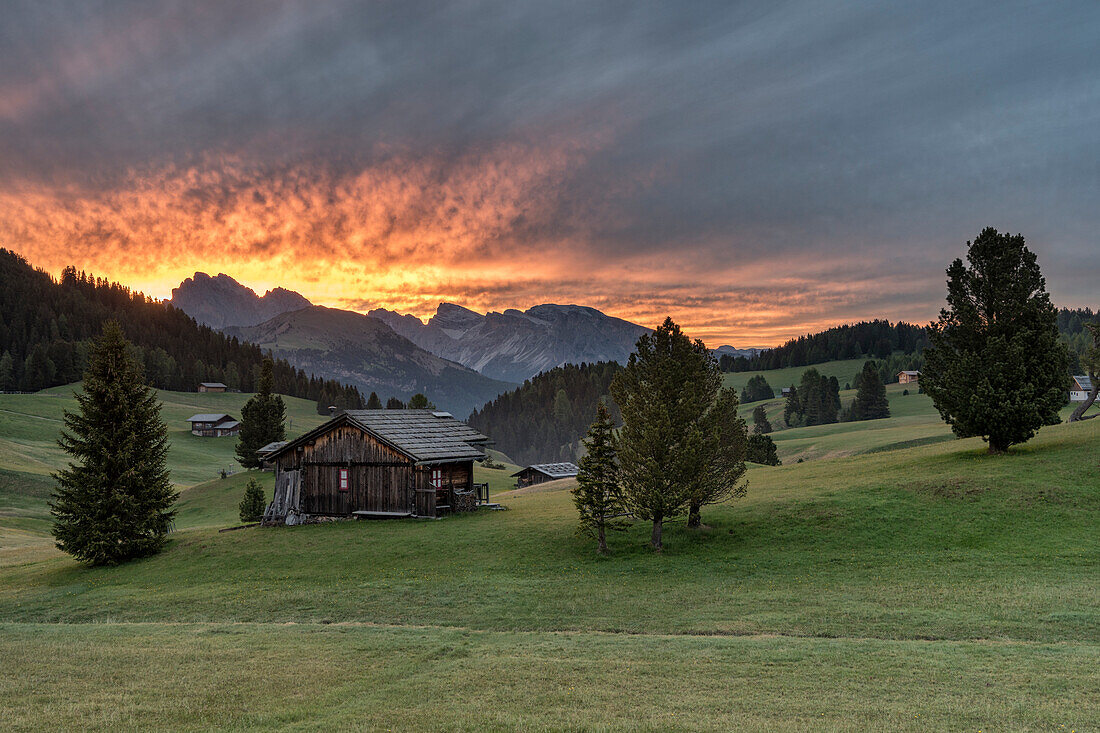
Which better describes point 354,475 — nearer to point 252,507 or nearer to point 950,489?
point 252,507

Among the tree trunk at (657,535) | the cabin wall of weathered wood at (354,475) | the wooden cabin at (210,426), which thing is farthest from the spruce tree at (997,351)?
the wooden cabin at (210,426)

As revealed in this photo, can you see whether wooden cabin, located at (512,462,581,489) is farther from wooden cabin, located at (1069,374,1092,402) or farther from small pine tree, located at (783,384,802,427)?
wooden cabin, located at (1069,374,1092,402)

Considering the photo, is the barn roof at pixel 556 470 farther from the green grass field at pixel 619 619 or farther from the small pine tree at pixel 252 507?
the green grass field at pixel 619 619

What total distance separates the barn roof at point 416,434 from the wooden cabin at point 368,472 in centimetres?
9

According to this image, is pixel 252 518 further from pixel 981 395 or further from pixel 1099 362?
pixel 1099 362

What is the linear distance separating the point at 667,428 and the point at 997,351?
25.9m

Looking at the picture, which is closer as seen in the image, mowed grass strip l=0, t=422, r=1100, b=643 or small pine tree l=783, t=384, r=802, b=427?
mowed grass strip l=0, t=422, r=1100, b=643

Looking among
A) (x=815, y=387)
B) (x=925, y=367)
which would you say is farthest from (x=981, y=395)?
(x=815, y=387)

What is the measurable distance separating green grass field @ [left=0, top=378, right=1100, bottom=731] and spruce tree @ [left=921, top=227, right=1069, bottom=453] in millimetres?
2813

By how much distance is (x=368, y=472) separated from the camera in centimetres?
4697

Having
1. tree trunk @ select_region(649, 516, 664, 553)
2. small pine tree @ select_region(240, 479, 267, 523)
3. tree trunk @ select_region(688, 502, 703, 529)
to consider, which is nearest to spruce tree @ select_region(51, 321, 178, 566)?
small pine tree @ select_region(240, 479, 267, 523)

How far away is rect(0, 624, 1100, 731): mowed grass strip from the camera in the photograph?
1221cm

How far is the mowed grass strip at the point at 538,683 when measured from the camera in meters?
12.2

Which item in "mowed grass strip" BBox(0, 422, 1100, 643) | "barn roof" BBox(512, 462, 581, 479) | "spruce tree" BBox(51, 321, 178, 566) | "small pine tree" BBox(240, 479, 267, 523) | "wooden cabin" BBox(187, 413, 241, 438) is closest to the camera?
"mowed grass strip" BBox(0, 422, 1100, 643)
